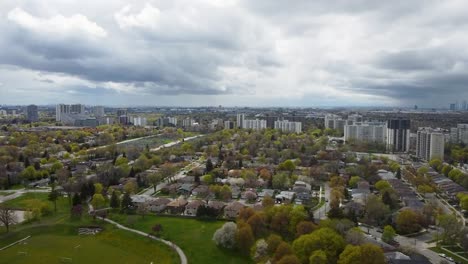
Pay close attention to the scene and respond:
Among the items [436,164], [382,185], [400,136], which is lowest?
[382,185]

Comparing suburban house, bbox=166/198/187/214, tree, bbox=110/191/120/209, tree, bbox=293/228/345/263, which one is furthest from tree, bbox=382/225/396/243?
tree, bbox=110/191/120/209

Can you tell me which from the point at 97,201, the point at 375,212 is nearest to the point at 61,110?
the point at 97,201

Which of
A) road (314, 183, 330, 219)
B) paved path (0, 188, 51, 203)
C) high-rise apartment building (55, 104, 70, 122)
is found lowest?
paved path (0, 188, 51, 203)

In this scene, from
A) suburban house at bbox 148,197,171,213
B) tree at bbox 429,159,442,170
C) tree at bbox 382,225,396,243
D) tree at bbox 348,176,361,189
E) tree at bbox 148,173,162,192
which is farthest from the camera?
tree at bbox 429,159,442,170

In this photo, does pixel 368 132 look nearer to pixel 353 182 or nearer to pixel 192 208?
pixel 353 182

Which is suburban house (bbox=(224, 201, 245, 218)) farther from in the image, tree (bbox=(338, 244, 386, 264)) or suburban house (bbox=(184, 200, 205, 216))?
tree (bbox=(338, 244, 386, 264))

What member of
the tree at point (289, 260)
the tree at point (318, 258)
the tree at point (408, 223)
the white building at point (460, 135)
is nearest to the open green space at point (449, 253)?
the tree at point (408, 223)

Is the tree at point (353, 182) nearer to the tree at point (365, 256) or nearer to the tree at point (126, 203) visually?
the tree at point (365, 256)
